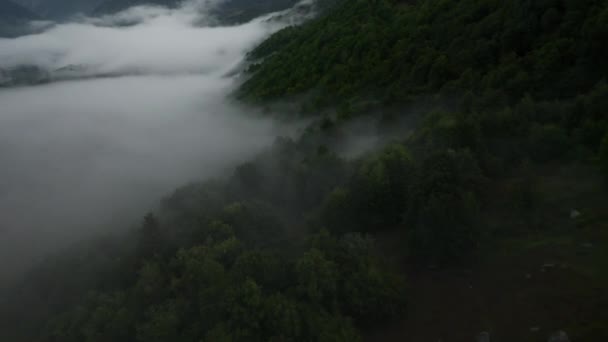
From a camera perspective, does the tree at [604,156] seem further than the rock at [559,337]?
Yes

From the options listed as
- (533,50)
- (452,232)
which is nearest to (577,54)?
(533,50)

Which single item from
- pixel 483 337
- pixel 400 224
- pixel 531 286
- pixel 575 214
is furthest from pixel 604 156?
pixel 483 337

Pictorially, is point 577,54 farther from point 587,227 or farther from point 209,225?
point 209,225

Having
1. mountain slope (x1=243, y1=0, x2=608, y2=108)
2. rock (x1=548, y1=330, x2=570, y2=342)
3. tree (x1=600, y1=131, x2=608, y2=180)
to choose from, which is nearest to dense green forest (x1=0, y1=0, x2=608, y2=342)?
tree (x1=600, y1=131, x2=608, y2=180)

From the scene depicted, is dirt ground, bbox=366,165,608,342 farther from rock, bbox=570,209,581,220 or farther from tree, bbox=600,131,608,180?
tree, bbox=600,131,608,180

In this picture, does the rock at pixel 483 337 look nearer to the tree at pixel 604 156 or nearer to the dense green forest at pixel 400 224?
the dense green forest at pixel 400 224

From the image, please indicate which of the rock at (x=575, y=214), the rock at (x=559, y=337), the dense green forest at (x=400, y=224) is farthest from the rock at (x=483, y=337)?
the rock at (x=575, y=214)

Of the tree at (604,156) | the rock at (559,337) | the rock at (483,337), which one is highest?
the tree at (604,156)
